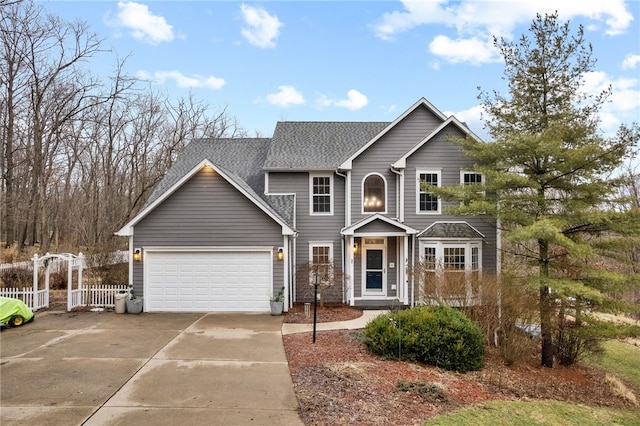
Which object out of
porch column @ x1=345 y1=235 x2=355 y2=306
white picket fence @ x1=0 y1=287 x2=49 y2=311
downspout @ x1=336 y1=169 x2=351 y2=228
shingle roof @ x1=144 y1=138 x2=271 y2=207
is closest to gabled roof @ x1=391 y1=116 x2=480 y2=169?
downspout @ x1=336 y1=169 x2=351 y2=228

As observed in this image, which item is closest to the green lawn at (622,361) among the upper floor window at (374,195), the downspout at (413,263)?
the downspout at (413,263)

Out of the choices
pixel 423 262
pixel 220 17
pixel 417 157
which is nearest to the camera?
pixel 423 262

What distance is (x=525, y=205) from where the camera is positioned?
962 centimetres

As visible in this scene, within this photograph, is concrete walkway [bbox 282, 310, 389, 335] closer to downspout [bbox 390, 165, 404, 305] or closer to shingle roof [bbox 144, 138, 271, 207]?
downspout [bbox 390, 165, 404, 305]

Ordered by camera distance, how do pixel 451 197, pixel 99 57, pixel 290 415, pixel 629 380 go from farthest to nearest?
pixel 99 57 < pixel 451 197 < pixel 629 380 < pixel 290 415

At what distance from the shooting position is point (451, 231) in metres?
12.9

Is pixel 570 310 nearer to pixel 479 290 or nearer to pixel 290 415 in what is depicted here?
pixel 479 290

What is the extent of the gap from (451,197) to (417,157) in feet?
9.89

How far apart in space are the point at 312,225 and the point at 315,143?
148 inches

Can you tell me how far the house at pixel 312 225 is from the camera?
40.0ft

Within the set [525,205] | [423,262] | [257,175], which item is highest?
[257,175]

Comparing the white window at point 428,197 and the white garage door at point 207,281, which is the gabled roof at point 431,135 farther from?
the white garage door at point 207,281

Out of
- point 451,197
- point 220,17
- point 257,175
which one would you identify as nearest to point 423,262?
point 451,197

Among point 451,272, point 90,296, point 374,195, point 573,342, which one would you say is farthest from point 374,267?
point 90,296
